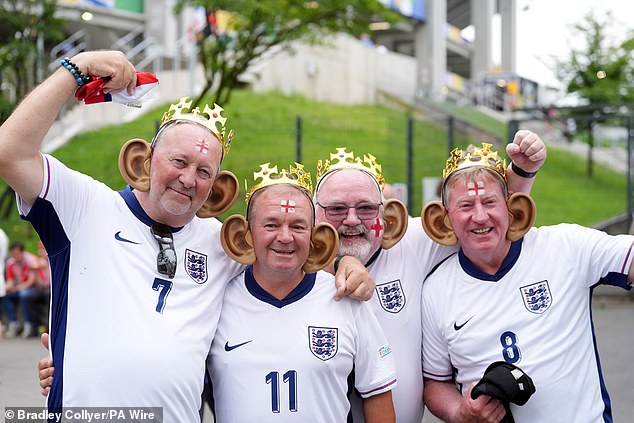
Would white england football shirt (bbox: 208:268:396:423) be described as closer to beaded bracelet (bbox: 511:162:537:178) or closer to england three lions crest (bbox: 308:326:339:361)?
england three lions crest (bbox: 308:326:339:361)

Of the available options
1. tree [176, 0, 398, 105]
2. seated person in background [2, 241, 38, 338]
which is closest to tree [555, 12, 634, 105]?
tree [176, 0, 398, 105]

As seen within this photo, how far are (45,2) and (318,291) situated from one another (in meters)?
13.0

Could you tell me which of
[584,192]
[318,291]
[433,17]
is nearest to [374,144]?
[584,192]

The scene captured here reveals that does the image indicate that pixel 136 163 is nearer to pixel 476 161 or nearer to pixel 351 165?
pixel 351 165

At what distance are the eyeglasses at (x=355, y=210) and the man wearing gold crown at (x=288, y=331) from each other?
0.22m

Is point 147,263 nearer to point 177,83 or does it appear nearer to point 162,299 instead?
point 162,299

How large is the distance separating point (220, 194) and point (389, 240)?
2.88ft

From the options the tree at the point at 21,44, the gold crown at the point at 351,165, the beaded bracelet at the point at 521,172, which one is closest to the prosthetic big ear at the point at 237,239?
the gold crown at the point at 351,165

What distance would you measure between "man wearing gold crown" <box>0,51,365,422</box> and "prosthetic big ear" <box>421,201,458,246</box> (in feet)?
1.69

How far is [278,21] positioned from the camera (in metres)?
14.9

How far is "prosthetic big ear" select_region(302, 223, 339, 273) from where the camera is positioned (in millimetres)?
3260

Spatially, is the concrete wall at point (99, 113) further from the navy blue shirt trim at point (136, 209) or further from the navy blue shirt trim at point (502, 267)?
the navy blue shirt trim at point (502, 267)

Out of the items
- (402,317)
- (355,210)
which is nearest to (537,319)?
(402,317)

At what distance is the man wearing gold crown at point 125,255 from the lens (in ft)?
9.68
